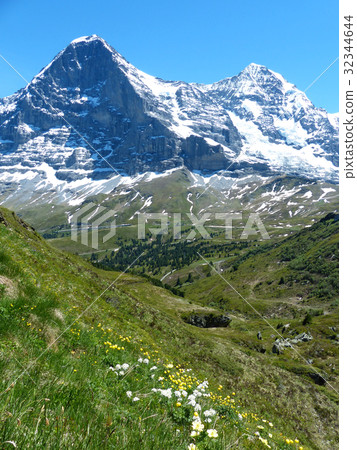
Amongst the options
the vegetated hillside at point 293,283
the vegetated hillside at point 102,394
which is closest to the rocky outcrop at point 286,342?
the vegetated hillside at point 102,394

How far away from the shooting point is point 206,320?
1670 inches

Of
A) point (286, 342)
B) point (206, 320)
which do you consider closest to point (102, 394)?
point (206, 320)

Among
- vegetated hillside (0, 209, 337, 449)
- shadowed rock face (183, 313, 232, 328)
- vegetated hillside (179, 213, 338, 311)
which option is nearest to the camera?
vegetated hillside (0, 209, 337, 449)

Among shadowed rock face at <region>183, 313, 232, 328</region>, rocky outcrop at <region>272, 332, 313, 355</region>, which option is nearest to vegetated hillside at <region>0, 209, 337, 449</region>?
shadowed rock face at <region>183, 313, 232, 328</region>

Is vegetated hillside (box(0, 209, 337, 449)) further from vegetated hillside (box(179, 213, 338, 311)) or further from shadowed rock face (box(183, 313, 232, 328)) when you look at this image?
vegetated hillside (box(179, 213, 338, 311))

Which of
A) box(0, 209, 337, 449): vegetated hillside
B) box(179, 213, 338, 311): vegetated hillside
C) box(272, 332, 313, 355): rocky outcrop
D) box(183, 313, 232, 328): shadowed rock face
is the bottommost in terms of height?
box(179, 213, 338, 311): vegetated hillside

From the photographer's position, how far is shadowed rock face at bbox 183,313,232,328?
133ft

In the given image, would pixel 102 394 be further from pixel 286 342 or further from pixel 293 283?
pixel 293 283

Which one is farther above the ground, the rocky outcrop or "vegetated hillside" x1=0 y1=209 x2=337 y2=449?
"vegetated hillside" x1=0 y1=209 x2=337 y2=449

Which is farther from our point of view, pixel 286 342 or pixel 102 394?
pixel 286 342

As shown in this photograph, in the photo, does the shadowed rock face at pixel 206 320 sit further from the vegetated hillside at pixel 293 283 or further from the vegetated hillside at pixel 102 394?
the vegetated hillside at pixel 293 283

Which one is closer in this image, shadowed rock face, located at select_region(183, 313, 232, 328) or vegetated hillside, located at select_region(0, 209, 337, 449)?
vegetated hillside, located at select_region(0, 209, 337, 449)

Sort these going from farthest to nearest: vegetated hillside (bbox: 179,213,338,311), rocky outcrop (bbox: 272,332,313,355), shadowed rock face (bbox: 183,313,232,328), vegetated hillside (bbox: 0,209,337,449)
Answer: vegetated hillside (bbox: 179,213,338,311), rocky outcrop (bbox: 272,332,313,355), shadowed rock face (bbox: 183,313,232,328), vegetated hillside (bbox: 0,209,337,449)
